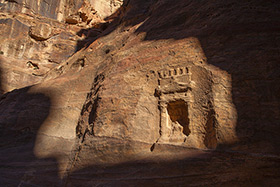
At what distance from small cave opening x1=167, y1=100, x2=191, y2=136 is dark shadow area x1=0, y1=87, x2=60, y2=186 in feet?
13.6

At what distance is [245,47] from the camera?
6402 millimetres

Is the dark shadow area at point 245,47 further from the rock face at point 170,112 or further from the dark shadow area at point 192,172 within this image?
the dark shadow area at point 192,172

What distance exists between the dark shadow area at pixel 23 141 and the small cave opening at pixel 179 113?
4.15 m

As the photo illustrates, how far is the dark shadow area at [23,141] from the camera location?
264 inches

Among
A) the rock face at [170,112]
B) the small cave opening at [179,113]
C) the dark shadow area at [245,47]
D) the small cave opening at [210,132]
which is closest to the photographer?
the rock face at [170,112]

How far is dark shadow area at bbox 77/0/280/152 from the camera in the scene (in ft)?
17.0

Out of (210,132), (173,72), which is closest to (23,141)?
(173,72)

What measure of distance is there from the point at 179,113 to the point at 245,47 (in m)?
2.91

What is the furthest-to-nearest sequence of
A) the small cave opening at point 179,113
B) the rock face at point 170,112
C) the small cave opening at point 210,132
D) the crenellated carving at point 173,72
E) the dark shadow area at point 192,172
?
1. the crenellated carving at point 173,72
2. the small cave opening at point 179,113
3. the small cave opening at point 210,132
4. the rock face at point 170,112
5. the dark shadow area at point 192,172

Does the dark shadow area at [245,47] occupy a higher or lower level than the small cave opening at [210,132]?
higher

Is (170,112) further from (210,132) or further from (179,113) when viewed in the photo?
(210,132)

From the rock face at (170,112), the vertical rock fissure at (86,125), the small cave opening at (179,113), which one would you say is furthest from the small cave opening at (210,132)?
the vertical rock fissure at (86,125)

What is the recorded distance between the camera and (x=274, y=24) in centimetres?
664

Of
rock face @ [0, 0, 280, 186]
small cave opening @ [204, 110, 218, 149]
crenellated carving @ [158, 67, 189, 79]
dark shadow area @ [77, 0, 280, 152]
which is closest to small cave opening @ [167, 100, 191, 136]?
rock face @ [0, 0, 280, 186]
